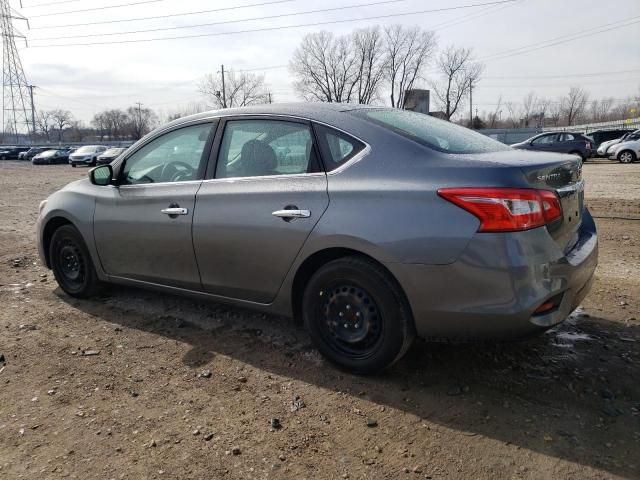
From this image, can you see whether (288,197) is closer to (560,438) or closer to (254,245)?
(254,245)

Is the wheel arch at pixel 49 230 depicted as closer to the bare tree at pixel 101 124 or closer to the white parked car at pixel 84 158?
the white parked car at pixel 84 158

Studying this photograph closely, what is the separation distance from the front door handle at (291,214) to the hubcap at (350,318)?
0.48m

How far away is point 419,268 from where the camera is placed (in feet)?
8.69

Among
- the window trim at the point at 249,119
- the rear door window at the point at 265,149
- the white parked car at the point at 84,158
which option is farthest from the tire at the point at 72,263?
the white parked car at the point at 84,158

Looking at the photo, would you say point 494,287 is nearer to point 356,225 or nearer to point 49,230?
point 356,225

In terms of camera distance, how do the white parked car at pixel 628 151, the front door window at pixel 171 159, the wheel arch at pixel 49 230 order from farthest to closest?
the white parked car at pixel 628 151 < the wheel arch at pixel 49 230 < the front door window at pixel 171 159

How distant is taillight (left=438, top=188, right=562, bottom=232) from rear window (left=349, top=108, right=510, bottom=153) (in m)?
0.45

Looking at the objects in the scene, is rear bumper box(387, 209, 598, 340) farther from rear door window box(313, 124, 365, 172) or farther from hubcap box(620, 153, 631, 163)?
hubcap box(620, 153, 631, 163)

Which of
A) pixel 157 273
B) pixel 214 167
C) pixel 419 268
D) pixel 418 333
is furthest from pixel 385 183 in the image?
pixel 157 273

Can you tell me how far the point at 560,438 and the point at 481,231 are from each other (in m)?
1.07

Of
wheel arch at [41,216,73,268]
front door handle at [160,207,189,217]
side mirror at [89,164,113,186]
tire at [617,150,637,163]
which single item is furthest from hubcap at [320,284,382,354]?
tire at [617,150,637,163]

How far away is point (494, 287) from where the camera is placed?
8.23 feet

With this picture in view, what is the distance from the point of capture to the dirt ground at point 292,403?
2.31m

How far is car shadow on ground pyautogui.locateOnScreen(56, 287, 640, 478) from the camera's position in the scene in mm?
2449
